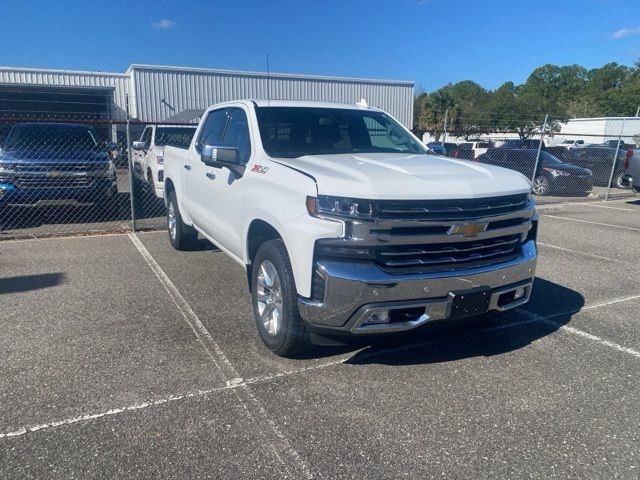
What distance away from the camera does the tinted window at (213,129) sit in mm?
5395

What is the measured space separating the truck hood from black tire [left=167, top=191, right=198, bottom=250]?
3.15m

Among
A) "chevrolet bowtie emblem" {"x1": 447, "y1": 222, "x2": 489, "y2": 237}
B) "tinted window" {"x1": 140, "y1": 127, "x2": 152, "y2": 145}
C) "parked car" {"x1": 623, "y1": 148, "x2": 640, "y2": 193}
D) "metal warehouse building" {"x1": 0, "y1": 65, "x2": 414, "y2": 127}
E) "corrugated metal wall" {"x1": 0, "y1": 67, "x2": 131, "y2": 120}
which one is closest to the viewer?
"chevrolet bowtie emblem" {"x1": 447, "y1": 222, "x2": 489, "y2": 237}

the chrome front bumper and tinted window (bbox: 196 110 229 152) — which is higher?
tinted window (bbox: 196 110 229 152)

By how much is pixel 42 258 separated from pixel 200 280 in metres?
2.54

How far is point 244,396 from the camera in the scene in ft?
11.0

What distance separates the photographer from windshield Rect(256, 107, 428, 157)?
4.53 metres

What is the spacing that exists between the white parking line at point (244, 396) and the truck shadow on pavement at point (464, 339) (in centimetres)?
88

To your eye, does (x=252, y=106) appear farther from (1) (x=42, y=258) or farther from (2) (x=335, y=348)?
(1) (x=42, y=258)

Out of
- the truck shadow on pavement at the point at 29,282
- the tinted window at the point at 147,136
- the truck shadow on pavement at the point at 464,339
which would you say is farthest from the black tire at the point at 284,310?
the tinted window at the point at 147,136

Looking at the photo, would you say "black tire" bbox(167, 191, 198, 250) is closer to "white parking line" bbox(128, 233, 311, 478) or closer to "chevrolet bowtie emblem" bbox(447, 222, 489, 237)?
"white parking line" bbox(128, 233, 311, 478)

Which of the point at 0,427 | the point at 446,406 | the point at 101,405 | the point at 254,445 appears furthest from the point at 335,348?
the point at 0,427

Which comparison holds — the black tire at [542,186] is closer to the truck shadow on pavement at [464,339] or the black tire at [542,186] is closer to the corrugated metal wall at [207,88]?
the truck shadow on pavement at [464,339]

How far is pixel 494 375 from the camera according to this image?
368cm

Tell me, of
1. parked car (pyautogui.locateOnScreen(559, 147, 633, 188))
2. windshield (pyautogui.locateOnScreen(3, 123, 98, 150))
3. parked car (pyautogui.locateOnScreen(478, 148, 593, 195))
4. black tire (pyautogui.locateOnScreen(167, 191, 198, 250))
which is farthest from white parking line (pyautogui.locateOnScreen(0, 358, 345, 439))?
parked car (pyautogui.locateOnScreen(559, 147, 633, 188))
